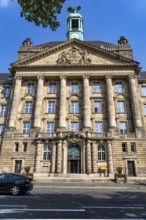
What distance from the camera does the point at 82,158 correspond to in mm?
32625

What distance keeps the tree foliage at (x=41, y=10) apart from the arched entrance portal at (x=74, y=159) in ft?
92.2

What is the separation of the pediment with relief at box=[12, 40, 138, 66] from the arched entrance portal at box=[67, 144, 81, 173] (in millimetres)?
18036

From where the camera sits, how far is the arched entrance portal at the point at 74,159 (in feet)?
107

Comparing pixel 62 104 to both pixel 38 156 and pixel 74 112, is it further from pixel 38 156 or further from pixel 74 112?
pixel 38 156

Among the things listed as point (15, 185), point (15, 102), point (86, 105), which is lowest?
point (15, 185)

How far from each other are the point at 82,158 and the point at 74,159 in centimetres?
143

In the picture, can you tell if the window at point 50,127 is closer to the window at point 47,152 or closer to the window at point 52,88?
the window at point 47,152

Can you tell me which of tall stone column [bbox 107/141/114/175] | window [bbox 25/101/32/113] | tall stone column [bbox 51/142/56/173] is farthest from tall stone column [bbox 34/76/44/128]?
tall stone column [bbox 107/141/114/175]

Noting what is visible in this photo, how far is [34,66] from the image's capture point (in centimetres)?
4078

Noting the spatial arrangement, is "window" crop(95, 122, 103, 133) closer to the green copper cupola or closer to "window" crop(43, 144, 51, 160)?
"window" crop(43, 144, 51, 160)

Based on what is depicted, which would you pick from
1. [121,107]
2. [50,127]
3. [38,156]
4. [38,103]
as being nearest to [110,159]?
[121,107]

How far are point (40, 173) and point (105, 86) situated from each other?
21.5m

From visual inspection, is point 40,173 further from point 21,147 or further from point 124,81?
point 124,81

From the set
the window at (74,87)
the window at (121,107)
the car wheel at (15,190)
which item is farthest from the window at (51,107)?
the car wheel at (15,190)
